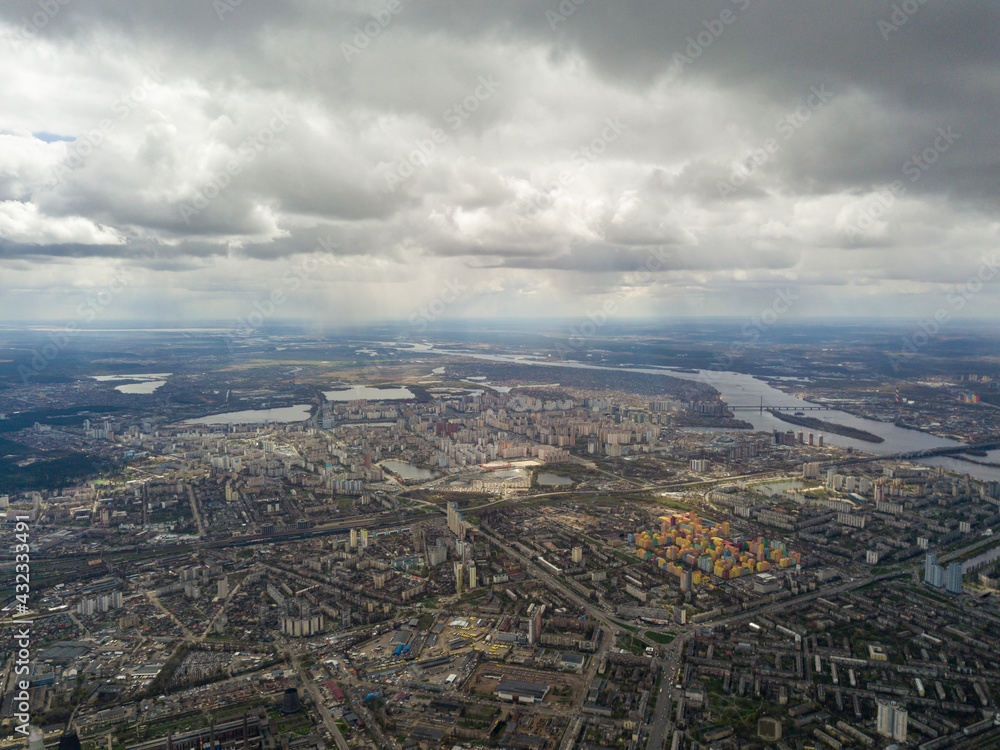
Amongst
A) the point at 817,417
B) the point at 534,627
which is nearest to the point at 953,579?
the point at 534,627

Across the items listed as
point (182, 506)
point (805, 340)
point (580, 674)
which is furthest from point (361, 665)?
point (805, 340)

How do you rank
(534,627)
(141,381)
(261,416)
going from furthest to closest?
(141,381) → (261,416) → (534,627)

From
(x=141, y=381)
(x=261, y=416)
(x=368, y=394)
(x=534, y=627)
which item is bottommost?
(x=261, y=416)

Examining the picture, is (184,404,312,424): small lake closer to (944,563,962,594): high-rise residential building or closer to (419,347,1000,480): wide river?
(419,347,1000,480): wide river

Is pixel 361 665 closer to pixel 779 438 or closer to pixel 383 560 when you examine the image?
pixel 383 560

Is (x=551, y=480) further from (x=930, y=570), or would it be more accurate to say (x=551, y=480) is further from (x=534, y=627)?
(x=534, y=627)

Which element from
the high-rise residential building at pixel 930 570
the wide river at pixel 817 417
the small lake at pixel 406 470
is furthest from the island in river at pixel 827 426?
the small lake at pixel 406 470

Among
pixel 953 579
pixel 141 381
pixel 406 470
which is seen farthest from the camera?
pixel 141 381
